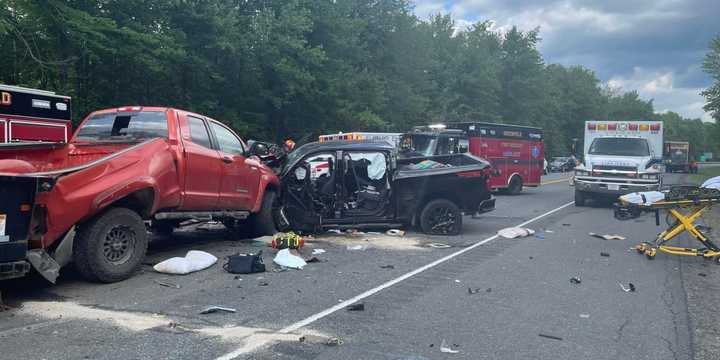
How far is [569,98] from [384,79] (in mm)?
54475

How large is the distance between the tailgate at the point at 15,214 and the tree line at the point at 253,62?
11770mm

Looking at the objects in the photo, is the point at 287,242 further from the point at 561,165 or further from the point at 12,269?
the point at 561,165

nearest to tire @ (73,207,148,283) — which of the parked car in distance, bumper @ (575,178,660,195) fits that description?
bumper @ (575,178,660,195)

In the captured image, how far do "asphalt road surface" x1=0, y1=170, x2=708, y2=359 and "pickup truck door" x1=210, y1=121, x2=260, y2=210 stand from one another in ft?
2.67

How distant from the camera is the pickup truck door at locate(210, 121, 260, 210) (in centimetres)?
897

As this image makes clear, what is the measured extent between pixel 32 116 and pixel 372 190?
21.1 ft

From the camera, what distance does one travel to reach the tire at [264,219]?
10.2m

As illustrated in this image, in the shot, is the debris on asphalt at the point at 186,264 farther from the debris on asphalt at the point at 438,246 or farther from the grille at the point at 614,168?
the grille at the point at 614,168

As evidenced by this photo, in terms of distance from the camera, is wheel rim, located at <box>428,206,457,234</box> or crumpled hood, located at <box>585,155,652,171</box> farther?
crumpled hood, located at <box>585,155,652,171</box>

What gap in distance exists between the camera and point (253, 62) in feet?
80.2

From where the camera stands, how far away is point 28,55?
54.4ft

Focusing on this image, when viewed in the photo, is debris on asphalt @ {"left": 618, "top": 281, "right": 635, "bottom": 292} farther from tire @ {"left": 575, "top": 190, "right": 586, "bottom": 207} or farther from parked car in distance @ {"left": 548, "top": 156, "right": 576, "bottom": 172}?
parked car in distance @ {"left": 548, "top": 156, "right": 576, "bottom": 172}

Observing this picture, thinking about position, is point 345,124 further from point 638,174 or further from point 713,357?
point 713,357

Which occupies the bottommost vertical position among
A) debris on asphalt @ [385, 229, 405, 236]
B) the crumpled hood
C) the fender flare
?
debris on asphalt @ [385, 229, 405, 236]
